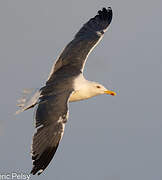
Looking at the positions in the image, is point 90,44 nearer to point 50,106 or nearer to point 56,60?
point 56,60

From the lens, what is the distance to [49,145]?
14.3 meters

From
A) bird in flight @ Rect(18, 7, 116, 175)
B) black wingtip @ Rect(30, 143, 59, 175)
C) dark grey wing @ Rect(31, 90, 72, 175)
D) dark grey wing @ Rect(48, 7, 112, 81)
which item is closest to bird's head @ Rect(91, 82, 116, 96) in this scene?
bird in flight @ Rect(18, 7, 116, 175)

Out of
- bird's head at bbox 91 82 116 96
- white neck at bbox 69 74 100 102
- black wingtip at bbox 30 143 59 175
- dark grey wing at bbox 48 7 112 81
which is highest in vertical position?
dark grey wing at bbox 48 7 112 81

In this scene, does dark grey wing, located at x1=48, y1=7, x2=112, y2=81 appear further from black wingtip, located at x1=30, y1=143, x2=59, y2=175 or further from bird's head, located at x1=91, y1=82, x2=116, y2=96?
black wingtip, located at x1=30, y1=143, x2=59, y2=175

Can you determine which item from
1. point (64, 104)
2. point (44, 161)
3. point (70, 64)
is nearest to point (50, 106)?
point (64, 104)

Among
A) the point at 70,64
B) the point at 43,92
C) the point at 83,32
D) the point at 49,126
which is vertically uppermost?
the point at 83,32

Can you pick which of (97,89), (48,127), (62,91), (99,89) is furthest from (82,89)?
(48,127)

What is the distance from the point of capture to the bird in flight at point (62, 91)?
559 inches

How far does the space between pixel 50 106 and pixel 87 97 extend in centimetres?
Answer: 260

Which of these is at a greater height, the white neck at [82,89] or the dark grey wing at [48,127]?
the white neck at [82,89]

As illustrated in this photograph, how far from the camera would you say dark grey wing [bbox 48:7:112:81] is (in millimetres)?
18078

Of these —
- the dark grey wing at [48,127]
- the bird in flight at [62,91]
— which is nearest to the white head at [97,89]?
the bird in flight at [62,91]

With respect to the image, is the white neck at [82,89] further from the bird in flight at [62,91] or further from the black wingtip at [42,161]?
the black wingtip at [42,161]

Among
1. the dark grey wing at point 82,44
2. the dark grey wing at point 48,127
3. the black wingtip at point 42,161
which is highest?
the dark grey wing at point 82,44
